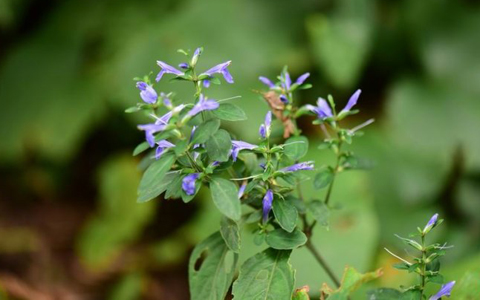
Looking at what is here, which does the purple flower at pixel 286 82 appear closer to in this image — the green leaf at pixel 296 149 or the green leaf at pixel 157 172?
the green leaf at pixel 296 149

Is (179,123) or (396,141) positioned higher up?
(179,123)

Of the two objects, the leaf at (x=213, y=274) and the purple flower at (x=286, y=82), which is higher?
the purple flower at (x=286, y=82)

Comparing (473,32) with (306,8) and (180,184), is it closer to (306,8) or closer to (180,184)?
(306,8)

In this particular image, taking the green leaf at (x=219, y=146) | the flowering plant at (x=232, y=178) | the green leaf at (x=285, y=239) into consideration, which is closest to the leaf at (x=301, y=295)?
the flowering plant at (x=232, y=178)

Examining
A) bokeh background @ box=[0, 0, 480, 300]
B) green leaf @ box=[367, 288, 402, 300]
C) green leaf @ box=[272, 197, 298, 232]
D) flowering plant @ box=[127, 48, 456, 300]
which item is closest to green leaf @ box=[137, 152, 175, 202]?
flowering plant @ box=[127, 48, 456, 300]

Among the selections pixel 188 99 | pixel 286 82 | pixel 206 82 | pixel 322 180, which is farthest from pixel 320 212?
pixel 188 99

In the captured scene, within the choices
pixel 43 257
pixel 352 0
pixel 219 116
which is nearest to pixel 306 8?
pixel 352 0
